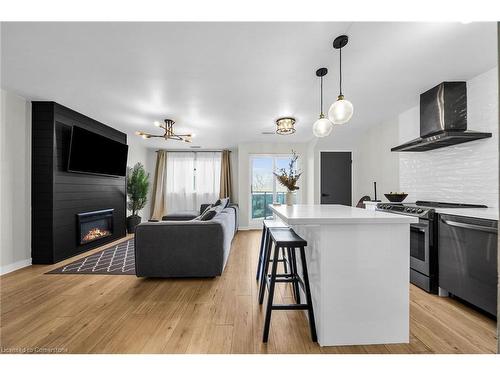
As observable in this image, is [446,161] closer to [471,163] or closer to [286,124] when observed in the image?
[471,163]

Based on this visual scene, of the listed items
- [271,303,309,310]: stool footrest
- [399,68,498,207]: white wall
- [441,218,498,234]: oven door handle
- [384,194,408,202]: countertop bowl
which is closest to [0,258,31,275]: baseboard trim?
[271,303,309,310]: stool footrest

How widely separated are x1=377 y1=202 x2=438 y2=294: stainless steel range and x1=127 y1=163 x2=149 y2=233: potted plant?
547 centimetres

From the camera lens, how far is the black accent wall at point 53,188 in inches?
129

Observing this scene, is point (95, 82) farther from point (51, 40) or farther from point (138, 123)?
point (138, 123)

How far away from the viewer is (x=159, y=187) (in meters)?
6.95

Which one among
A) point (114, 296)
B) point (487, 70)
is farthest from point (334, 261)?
point (487, 70)

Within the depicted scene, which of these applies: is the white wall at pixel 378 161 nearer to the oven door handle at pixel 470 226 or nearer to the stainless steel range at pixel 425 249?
the stainless steel range at pixel 425 249

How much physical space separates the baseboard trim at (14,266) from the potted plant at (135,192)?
237cm

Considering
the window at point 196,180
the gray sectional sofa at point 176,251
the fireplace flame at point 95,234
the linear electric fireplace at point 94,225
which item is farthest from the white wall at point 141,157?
the gray sectional sofa at point 176,251

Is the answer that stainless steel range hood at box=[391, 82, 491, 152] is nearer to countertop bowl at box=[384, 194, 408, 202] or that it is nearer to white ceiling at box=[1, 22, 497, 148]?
white ceiling at box=[1, 22, 497, 148]

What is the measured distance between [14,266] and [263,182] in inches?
193

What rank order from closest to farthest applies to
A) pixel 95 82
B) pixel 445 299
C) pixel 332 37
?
pixel 332 37 < pixel 445 299 < pixel 95 82

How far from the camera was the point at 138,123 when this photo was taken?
4.34 metres

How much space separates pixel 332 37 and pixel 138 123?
12.2ft
